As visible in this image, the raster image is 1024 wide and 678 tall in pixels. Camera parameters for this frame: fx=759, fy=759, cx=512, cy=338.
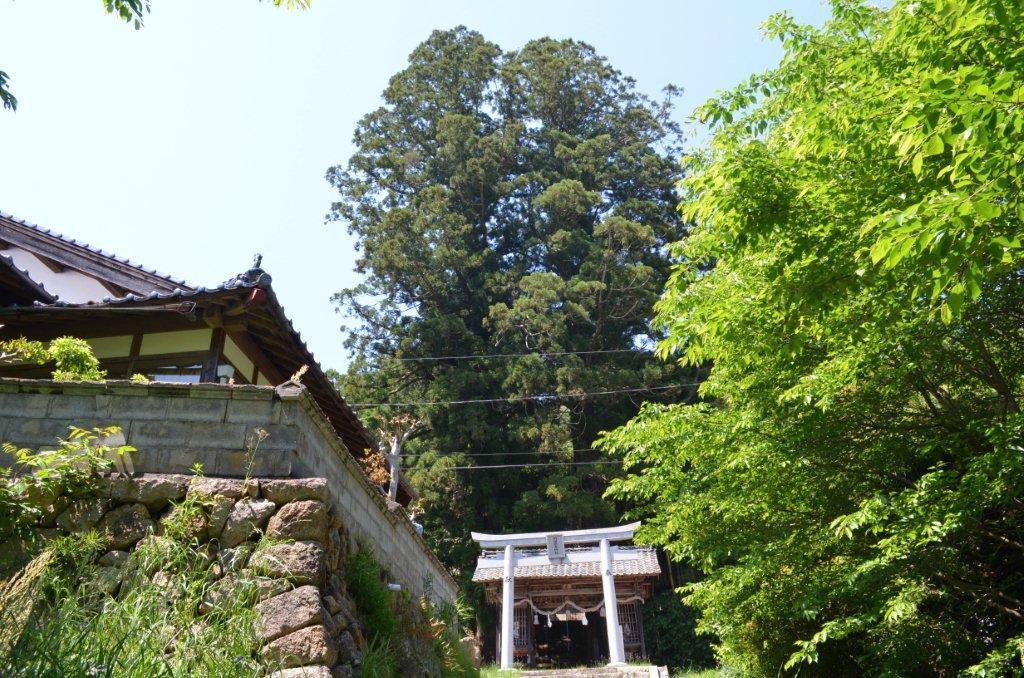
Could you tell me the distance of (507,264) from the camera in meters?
31.2

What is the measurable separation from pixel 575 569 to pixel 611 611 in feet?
6.61

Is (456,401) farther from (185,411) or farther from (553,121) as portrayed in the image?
(185,411)

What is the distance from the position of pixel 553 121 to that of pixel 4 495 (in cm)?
3173

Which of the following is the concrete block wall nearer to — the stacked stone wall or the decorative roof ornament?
the stacked stone wall

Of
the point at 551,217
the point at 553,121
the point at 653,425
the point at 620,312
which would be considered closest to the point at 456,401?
the point at 620,312

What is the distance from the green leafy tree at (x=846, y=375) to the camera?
17.9ft

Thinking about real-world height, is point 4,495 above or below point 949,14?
below

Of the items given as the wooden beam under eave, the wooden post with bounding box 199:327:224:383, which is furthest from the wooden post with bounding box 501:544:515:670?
the wooden post with bounding box 199:327:224:383

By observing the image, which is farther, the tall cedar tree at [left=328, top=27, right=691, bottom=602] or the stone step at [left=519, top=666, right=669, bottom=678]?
the tall cedar tree at [left=328, top=27, right=691, bottom=602]

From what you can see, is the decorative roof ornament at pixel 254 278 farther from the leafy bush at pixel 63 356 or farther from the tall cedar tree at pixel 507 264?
Result: the tall cedar tree at pixel 507 264

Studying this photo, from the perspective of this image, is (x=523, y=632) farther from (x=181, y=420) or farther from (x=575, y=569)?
(x=181, y=420)

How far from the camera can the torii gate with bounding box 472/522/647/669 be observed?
63.3 feet

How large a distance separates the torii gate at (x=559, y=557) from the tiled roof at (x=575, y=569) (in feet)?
0.28

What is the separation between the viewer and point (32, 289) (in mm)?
9734
